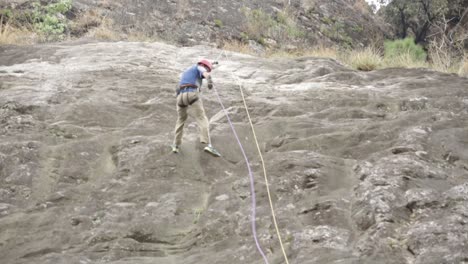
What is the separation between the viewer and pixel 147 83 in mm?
10461

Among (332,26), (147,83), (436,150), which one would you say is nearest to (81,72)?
(147,83)

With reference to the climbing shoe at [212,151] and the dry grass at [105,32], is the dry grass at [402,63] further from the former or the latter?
the dry grass at [105,32]

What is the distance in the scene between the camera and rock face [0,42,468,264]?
5723 millimetres

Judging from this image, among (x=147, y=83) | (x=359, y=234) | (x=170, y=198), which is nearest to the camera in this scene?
(x=359, y=234)

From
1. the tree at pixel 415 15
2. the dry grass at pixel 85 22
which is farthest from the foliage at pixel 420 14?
the dry grass at pixel 85 22

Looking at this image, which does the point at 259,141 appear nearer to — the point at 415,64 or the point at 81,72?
the point at 81,72

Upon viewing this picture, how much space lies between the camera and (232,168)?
7.70 meters

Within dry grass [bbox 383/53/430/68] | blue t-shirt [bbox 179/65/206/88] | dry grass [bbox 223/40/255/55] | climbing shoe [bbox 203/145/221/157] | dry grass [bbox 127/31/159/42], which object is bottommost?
dry grass [bbox 223/40/255/55]

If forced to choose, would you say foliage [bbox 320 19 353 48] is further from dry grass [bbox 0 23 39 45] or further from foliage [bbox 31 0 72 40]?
dry grass [bbox 0 23 39 45]

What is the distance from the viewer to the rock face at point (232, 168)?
5.72m

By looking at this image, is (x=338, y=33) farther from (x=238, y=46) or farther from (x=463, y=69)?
(x=463, y=69)

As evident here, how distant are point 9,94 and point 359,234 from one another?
6.45m

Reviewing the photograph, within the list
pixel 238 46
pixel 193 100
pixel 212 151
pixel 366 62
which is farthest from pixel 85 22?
pixel 212 151

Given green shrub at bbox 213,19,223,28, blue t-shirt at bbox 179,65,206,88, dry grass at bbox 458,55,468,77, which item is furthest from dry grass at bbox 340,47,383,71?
green shrub at bbox 213,19,223,28
